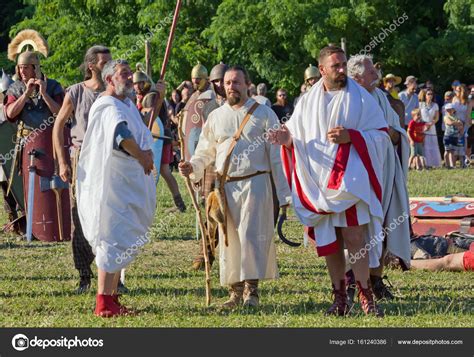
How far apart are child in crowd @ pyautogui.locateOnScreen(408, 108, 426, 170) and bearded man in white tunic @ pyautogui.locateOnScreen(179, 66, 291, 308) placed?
51.0 ft

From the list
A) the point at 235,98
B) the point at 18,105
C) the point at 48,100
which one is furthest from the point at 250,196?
the point at 18,105

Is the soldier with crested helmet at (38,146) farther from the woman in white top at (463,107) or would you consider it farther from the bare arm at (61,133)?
the woman in white top at (463,107)

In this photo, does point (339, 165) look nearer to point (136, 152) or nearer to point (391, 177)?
point (391, 177)

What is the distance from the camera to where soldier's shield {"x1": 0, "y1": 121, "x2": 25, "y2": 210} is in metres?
13.9

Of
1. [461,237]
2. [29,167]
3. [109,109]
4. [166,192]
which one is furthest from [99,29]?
[109,109]

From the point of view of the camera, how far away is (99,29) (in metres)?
32.7

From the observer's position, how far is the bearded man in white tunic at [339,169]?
841 cm

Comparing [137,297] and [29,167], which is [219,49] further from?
[137,297]

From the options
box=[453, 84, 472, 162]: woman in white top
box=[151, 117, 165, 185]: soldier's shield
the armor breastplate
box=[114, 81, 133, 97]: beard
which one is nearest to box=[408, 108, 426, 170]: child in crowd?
box=[453, 84, 472, 162]: woman in white top

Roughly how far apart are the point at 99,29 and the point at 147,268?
A: 71.8ft

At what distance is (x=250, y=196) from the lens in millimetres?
9172

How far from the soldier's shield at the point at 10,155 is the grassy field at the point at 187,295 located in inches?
28.2

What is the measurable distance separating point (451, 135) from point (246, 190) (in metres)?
16.4
